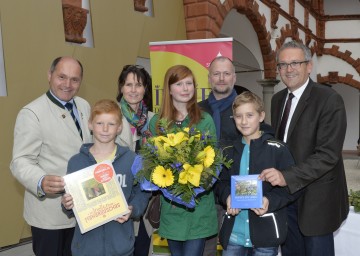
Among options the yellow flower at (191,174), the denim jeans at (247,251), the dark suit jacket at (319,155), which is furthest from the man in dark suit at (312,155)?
the yellow flower at (191,174)

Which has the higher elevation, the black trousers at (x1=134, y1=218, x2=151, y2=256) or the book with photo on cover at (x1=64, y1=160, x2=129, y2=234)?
the book with photo on cover at (x1=64, y1=160, x2=129, y2=234)

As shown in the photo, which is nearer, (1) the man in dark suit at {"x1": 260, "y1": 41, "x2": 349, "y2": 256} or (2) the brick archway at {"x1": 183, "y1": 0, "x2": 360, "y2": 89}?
(1) the man in dark suit at {"x1": 260, "y1": 41, "x2": 349, "y2": 256}

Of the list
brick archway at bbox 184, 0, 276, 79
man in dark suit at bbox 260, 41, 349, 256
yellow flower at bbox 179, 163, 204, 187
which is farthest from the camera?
brick archway at bbox 184, 0, 276, 79

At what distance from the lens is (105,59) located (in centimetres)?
424

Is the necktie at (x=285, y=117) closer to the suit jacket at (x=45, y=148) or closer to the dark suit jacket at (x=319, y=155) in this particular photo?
the dark suit jacket at (x=319, y=155)

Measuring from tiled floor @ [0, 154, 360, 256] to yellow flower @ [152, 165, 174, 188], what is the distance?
224cm

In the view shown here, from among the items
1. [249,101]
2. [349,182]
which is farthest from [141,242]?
[349,182]

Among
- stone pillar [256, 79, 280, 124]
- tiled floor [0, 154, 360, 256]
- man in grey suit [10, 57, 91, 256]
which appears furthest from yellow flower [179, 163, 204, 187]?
stone pillar [256, 79, 280, 124]

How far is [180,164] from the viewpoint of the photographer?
184 cm

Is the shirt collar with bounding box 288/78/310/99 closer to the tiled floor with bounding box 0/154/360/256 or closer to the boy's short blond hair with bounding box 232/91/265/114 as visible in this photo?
the boy's short blond hair with bounding box 232/91/265/114

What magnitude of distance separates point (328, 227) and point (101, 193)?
1.23m

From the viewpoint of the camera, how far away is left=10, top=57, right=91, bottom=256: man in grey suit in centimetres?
203

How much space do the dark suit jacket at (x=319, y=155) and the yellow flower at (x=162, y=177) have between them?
0.63 m

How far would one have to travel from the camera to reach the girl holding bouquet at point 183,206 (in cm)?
212
